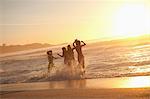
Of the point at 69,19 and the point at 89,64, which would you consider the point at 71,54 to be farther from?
the point at 69,19

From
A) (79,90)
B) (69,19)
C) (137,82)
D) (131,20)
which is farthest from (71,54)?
(137,82)

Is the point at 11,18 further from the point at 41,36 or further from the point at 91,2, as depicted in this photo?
the point at 91,2

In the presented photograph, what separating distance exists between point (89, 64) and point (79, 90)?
1.81ft

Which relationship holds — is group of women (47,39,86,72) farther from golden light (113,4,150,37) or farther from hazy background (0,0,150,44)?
golden light (113,4,150,37)

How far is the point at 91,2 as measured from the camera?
167 inches

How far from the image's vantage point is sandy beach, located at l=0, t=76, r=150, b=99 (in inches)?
136

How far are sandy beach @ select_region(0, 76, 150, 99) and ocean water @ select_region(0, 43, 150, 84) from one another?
8 cm

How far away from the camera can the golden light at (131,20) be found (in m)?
4.11

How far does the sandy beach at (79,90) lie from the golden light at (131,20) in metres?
0.52

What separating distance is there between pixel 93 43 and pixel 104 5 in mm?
444

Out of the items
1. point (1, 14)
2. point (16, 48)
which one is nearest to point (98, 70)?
point (16, 48)

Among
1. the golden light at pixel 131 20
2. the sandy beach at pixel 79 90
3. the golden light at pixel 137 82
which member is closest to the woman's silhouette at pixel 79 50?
the sandy beach at pixel 79 90

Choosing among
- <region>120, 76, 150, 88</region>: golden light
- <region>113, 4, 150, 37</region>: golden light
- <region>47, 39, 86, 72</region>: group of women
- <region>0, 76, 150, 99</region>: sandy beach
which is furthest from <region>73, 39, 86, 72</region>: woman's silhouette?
<region>120, 76, 150, 88</region>: golden light

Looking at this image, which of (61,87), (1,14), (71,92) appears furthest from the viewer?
(1,14)
